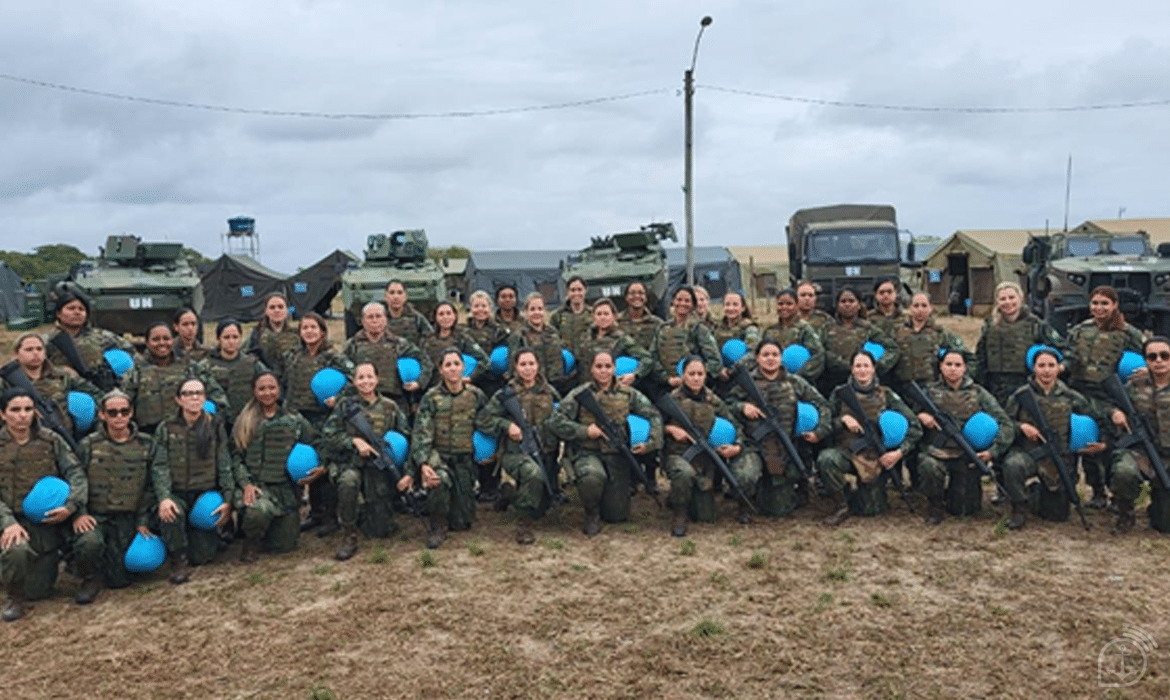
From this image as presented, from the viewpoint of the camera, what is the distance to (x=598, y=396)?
770 centimetres

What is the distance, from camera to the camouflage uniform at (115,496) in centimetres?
650

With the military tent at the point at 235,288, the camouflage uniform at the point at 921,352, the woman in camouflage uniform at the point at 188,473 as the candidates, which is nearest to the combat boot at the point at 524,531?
the woman in camouflage uniform at the point at 188,473

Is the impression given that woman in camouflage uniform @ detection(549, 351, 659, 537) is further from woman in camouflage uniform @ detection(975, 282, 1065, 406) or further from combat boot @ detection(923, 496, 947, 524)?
woman in camouflage uniform @ detection(975, 282, 1065, 406)

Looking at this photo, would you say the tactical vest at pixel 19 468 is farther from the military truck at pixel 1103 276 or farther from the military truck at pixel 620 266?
the military truck at pixel 1103 276

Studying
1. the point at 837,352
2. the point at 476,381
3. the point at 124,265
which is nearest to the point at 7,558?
the point at 476,381

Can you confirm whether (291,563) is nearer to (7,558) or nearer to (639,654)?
(7,558)

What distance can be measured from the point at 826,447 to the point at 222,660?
487cm

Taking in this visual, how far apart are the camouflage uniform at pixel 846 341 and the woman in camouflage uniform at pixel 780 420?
0.88m

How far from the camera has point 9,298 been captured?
32469 mm

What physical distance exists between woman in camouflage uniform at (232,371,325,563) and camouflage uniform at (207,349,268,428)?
3.37 feet

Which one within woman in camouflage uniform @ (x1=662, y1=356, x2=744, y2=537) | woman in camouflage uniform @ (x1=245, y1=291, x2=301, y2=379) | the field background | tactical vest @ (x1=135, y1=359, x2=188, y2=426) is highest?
woman in camouflage uniform @ (x1=245, y1=291, x2=301, y2=379)

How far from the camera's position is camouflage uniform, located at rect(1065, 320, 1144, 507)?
784cm

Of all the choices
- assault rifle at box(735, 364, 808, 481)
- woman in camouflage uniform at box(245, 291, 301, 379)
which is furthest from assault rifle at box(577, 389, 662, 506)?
woman in camouflage uniform at box(245, 291, 301, 379)

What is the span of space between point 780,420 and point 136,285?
457 inches
